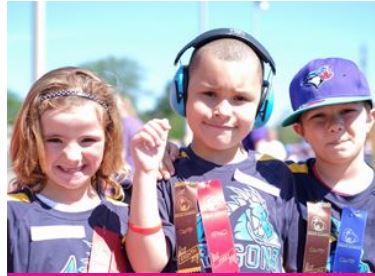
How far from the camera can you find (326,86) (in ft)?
8.50

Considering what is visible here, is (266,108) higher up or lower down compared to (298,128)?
higher up

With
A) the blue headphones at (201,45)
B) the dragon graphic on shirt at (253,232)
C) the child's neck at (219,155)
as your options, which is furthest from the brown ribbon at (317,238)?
the blue headphones at (201,45)

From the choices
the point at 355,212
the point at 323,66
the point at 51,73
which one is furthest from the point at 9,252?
the point at 323,66

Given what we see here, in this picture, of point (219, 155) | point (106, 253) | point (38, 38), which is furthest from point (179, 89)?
point (38, 38)

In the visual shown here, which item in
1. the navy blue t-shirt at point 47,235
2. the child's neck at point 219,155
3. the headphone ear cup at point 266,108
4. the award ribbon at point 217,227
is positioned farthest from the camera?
the headphone ear cup at point 266,108

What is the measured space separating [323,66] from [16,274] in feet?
5.31

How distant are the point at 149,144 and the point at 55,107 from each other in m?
0.44

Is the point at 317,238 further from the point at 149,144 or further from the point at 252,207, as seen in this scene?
the point at 149,144

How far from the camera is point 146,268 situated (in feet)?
7.38

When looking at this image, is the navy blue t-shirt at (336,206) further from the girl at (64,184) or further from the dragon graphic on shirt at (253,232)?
the girl at (64,184)

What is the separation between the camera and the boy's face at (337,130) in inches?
99.7

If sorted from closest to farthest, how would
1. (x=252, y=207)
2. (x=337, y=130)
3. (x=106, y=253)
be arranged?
(x=106, y=253)
(x=252, y=207)
(x=337, y=130)

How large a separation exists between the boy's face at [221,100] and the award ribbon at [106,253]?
568mm

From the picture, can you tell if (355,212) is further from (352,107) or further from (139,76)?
(139,76)
